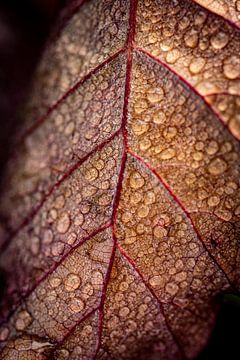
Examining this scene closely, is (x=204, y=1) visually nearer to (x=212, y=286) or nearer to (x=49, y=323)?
(x=212, y=286)

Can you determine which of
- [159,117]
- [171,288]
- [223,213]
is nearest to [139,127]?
[159,117]

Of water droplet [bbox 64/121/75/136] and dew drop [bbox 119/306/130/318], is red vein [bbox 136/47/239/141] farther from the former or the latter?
dew drop [bbox 119/306/130/318]

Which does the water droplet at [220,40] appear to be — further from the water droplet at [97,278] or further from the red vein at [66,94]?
the water droplet at [97,278]

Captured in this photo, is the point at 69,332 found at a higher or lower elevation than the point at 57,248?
lower

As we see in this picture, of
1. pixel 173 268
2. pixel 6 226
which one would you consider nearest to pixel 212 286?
pixel 173 268

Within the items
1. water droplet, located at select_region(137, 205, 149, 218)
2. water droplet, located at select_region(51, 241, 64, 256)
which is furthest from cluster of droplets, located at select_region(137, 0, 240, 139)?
water droplet, located at select_region(51, 241, 64, 256)

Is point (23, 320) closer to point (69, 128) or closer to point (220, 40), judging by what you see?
point (69, 128)

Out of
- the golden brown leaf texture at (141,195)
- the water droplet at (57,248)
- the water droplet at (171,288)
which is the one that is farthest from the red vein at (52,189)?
the water droplet at (171,288)
